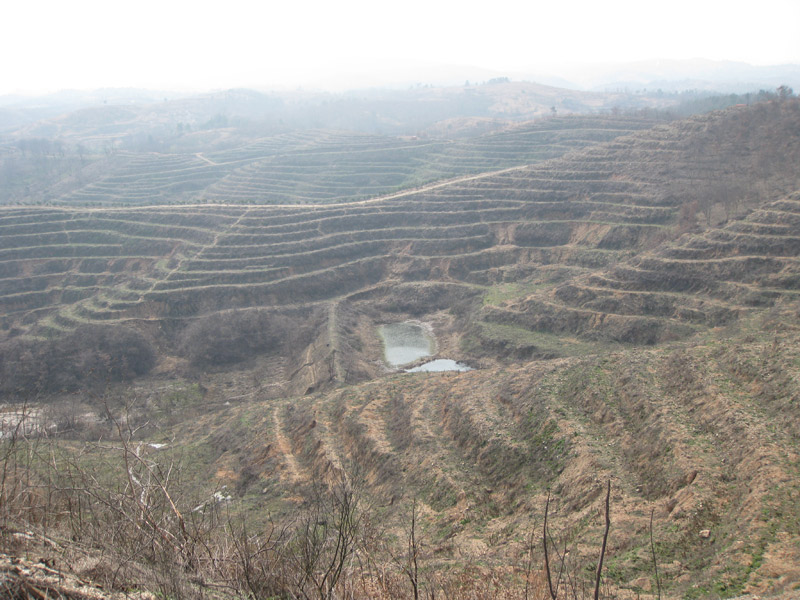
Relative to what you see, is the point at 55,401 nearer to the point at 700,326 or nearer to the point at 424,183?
the point at 700,326

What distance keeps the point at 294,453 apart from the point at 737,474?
20467 mm

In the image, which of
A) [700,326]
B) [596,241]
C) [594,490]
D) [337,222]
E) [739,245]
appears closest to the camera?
[594,490]

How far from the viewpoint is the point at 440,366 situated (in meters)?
45.4

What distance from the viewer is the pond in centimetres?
4819

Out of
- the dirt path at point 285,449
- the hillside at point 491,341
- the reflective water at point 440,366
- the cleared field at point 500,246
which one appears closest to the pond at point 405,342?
the hillside at point 491,341

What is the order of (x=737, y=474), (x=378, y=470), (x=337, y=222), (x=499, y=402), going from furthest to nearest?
(x=337, y=222)
(x=499, y=402)
(x=378, y=470)
(x=737, y=474)

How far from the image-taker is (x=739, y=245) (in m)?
44.0

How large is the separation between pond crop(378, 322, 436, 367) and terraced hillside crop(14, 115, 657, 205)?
38.1 metres

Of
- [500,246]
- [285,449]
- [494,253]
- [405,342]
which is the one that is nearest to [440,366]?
[405,342]

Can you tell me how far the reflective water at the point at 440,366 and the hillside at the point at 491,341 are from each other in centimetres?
125

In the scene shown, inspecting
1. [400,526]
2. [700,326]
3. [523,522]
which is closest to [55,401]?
[400,526]

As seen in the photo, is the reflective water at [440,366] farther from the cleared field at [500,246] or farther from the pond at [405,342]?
the cleared field at [500,246]

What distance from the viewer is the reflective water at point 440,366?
4447cm

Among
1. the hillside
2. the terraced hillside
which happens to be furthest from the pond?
the terraced hillside
